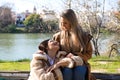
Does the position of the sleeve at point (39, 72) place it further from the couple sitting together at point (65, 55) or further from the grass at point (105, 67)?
the grass at point (105, 67)

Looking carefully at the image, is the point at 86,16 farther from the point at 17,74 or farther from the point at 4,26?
the point at 4,26

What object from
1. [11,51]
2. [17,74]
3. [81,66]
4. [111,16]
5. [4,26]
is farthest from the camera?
[4,26]

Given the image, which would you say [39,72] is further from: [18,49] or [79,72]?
[18,49]

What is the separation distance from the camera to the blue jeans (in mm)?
3277

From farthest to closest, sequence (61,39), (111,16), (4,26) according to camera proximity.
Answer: (4,26) < (111,16) < (61,39)

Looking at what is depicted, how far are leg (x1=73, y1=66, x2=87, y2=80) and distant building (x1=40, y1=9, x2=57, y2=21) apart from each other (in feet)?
28.7

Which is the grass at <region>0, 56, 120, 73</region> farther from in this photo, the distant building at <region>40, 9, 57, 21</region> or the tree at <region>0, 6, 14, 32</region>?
the tree at <region>0, 6, 14, 32</region>

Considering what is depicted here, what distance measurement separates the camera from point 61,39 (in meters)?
3.62

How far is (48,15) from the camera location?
12680mm

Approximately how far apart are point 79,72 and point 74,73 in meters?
0.05

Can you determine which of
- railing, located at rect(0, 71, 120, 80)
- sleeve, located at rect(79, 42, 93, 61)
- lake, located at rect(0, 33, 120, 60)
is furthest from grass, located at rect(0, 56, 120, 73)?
lake, located at rect(0, 33, 120, 60)

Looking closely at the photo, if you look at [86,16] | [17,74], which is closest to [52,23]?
[86,16]

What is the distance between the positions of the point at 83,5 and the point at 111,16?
3.47ft

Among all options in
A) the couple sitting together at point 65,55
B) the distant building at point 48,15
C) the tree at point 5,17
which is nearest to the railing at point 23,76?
the couple sitting together at point 65,55
